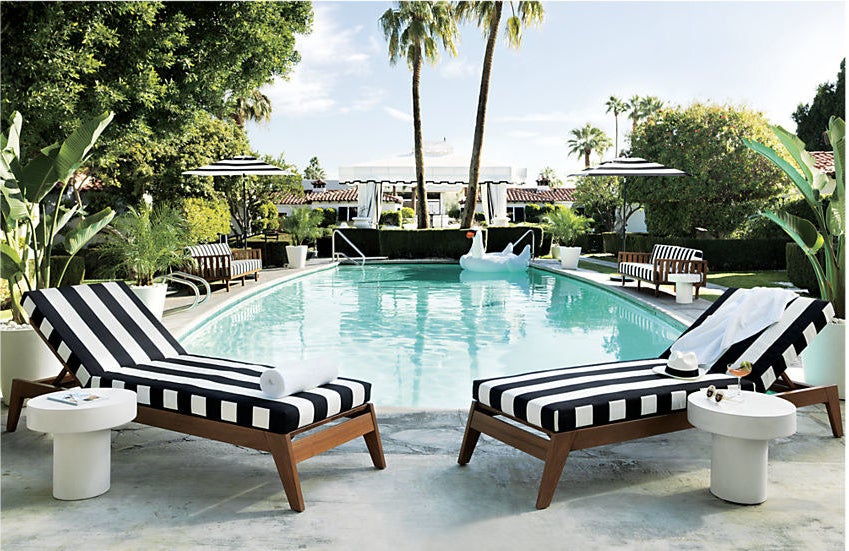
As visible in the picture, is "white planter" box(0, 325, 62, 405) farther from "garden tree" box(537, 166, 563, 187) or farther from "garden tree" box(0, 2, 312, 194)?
"garden tree" box(537, 166, 563, 187)

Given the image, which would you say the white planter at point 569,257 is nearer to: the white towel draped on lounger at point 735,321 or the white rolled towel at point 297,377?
the white towel draped on lounger at point 735,321

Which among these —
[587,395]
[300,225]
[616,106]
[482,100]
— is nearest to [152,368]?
[587,395]

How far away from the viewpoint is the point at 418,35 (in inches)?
922

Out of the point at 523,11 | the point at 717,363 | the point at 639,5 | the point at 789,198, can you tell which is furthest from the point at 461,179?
the point at 717,363

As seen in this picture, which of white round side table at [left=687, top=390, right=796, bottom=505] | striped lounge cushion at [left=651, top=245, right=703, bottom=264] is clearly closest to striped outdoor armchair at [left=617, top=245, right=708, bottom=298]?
striped lounge cushion at [left=651, top=245, right=703, bottom=264]

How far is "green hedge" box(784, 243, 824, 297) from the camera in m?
12.3

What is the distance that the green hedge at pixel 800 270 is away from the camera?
40.4ft

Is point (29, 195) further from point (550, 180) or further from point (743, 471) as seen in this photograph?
point (550, 180)

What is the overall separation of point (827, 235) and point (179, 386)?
517 centimetres

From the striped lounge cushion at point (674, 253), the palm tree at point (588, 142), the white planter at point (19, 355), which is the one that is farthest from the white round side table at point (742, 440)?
the palm tree at point (588, 142)

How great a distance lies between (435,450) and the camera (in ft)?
14.5

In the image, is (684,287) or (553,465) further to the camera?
(684,287)

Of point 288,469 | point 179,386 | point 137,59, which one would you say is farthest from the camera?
point 137,59

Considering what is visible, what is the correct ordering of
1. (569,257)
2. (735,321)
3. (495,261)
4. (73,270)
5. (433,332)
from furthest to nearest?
(495,261), (569,257), (73,270), (433,332), (735,321)
